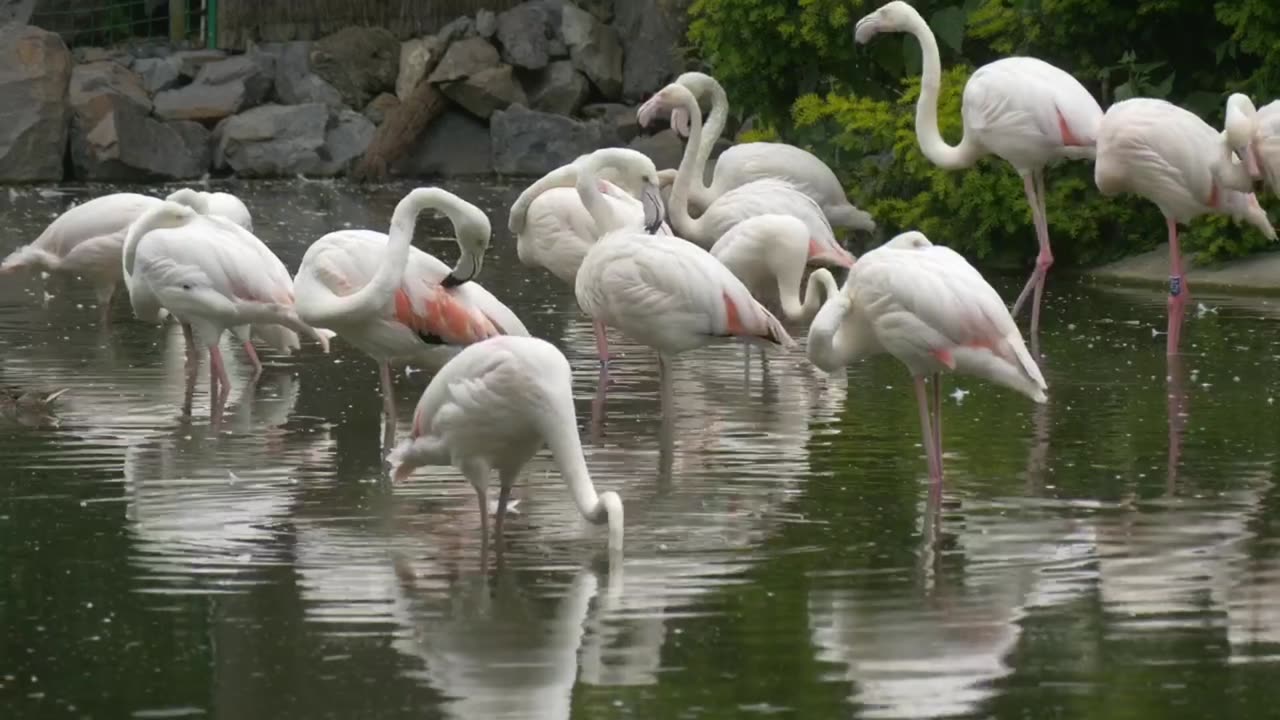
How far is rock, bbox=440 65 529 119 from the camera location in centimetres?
2133

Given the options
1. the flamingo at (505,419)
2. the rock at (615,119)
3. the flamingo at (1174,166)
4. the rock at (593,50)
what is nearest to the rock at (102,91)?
the rock at (593,50)

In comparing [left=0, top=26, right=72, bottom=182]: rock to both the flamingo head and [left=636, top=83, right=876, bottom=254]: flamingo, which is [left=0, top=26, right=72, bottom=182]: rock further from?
the flamingo head

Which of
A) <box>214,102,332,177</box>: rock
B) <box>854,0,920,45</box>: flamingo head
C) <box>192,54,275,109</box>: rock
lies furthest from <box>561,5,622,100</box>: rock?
<box>854,0,920,45</box>: flamingo head

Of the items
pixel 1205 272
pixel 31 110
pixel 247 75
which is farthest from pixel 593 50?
pixel 1205 272

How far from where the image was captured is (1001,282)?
13.2 metres

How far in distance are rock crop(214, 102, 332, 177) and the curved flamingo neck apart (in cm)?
1024

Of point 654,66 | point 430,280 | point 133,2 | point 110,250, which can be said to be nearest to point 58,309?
point 110,250

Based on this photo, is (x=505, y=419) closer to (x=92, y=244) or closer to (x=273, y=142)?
(x=92, y=244)

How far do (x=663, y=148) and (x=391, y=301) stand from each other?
11869 millimetres

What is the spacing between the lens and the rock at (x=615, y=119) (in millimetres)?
21156

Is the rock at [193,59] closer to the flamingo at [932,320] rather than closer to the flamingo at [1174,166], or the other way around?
the flamingo at [1174,166]

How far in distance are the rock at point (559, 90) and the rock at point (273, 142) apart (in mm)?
2179

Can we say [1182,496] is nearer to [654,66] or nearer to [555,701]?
[555,701]

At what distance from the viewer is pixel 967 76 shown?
14.1 metres
